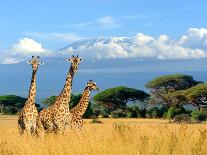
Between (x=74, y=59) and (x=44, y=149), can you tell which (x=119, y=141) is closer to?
(x=44, y=149)

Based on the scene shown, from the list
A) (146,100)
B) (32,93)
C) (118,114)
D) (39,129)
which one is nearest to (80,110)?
(32,93)

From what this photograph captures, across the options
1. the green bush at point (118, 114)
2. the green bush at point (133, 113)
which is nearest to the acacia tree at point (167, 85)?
the green bush at point (118, 114)

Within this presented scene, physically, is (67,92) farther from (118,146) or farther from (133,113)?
(133,113)

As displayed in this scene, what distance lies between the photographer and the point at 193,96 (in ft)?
203

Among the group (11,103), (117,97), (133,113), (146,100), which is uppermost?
(117,97)

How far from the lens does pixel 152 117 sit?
56281 millimetres

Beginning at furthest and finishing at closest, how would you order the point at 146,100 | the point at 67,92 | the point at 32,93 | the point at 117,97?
the point at 146,100
the point at 117,97
the point at 32,93
the point at 67,92

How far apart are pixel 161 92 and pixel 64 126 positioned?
5658cm

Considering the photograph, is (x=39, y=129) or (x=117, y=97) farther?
(x=117, y=97)

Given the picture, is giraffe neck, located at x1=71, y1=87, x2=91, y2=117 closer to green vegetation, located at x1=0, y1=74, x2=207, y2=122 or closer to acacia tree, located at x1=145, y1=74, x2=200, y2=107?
green vegetation, located at x1=0, y1=74, x2=207, y2=122

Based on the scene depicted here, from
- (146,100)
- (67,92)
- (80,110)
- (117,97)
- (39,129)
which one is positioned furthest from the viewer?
(146,100)

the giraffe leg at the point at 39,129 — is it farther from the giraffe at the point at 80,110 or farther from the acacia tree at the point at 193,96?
the acacia tree at the point at 193,96

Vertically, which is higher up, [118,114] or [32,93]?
[32,93]

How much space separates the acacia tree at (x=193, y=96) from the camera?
61812 mm
